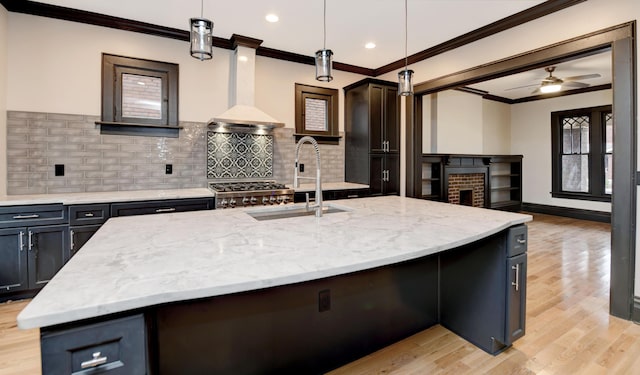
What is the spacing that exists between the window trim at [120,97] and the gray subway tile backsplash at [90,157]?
3.5 inches

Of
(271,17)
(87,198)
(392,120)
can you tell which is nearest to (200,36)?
(271,17)

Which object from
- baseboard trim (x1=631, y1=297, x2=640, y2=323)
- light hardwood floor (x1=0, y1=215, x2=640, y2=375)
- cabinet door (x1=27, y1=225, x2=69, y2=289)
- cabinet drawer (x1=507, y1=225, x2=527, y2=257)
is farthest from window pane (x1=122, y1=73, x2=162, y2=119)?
baseboard trim (x1=631, y1=297, x2=640, y2=323)

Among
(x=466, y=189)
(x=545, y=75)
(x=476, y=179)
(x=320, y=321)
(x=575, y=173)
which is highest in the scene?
(x=545, y=75)

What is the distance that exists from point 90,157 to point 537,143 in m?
8.53

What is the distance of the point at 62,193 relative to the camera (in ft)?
10.8

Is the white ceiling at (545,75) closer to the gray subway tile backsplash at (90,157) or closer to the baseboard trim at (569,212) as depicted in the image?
the baseboard trim at (569,212)

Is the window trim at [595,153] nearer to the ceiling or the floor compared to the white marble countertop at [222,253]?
nearer to the ceiling

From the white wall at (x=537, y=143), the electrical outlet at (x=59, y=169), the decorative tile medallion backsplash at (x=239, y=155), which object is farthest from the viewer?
the white wall at (x=537, y=143)

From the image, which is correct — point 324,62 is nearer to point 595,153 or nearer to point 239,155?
point 239,155

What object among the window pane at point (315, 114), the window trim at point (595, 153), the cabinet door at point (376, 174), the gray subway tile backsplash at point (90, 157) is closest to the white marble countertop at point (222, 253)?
the gray subway tile backsplash at point (90, 157)

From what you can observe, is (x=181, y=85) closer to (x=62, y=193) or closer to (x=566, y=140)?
(x=62, y=193)

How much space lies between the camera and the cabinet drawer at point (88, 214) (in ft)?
9.40

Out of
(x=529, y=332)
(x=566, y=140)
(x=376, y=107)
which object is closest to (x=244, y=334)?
(x=529, y=332)

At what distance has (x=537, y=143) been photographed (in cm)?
734
